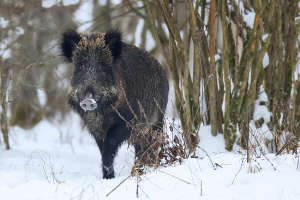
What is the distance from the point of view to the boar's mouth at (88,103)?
18.7ft

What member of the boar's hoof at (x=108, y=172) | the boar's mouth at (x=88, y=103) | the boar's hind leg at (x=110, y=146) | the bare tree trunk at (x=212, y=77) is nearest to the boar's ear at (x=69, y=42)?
the boar's mouth at (x=88, y=103)

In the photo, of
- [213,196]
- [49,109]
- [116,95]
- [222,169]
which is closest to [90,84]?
[116,95]

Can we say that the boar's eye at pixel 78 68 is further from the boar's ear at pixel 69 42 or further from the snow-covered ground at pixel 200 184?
the snow-covered ground at pixel 200 184

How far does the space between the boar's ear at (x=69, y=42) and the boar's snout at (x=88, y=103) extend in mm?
847

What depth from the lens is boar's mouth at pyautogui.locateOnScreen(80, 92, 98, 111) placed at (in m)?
5.70

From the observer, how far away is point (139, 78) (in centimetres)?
688

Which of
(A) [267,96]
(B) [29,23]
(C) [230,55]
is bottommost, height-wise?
(A) [267,96]

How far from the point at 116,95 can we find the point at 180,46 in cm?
97

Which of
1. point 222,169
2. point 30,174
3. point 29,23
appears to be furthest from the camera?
point 29,23

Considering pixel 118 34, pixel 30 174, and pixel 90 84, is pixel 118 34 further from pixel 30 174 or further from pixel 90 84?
pixel 30 174

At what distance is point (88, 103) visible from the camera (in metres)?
5.70

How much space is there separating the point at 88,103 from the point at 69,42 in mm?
1018

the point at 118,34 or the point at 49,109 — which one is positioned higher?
the point at 118,34

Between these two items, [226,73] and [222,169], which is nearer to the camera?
[222,169]
